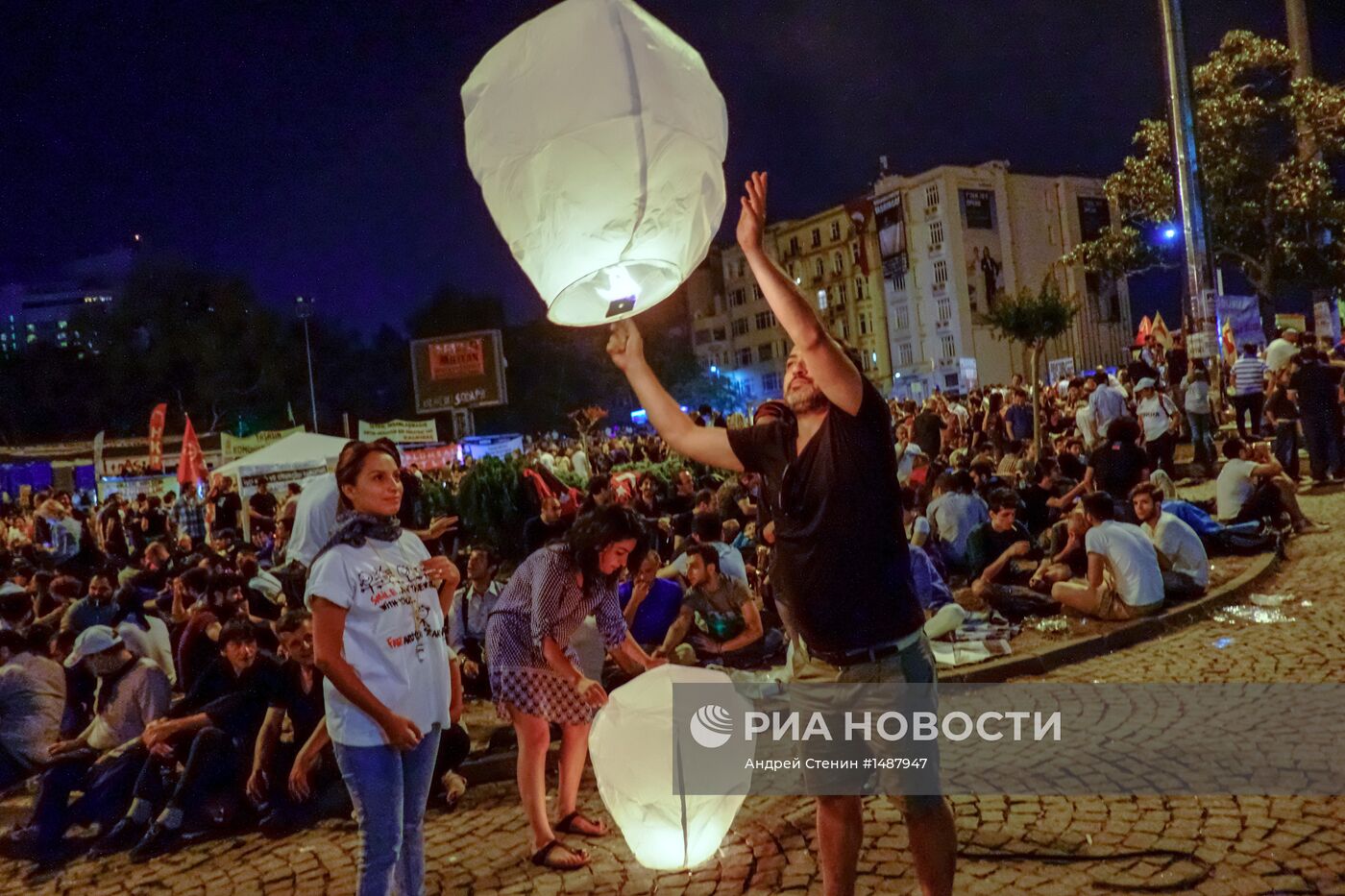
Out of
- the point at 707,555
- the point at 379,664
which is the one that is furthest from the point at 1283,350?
the point at 379,664

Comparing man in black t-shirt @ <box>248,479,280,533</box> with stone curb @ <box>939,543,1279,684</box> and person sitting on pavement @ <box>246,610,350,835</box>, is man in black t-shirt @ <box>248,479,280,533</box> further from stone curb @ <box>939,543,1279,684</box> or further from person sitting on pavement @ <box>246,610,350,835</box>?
stone curb @ <box>939,543,1279,684</box>

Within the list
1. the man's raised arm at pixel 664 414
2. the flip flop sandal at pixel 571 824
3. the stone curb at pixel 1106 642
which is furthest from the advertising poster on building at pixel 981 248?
the man's raised arm at pixel 664 414

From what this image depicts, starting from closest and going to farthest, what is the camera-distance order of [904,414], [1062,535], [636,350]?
[636,350] < [1062,535] < [904,414]

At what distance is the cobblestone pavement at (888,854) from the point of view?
346 centimetres

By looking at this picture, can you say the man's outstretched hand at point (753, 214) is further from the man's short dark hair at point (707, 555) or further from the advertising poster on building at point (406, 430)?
the advertising poster on building at point (406, 430)

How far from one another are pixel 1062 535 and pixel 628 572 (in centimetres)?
625

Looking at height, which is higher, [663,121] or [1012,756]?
[663,121]

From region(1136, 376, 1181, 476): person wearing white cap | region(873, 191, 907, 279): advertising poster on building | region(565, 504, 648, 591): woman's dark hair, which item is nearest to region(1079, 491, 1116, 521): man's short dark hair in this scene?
region(565, 504, 648, 591): woman's dark hair

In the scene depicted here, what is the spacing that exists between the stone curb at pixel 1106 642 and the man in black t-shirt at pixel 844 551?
382 centimetres

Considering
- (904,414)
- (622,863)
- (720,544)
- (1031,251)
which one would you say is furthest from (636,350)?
(1031,251)

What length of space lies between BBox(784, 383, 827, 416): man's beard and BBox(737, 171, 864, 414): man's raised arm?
70 millimetres

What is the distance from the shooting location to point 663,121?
2387 millimetres

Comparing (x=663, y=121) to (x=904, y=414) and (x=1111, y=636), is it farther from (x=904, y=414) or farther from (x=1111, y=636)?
(x=904, y=414)

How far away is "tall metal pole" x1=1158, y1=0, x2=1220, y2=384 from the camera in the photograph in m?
13.9
